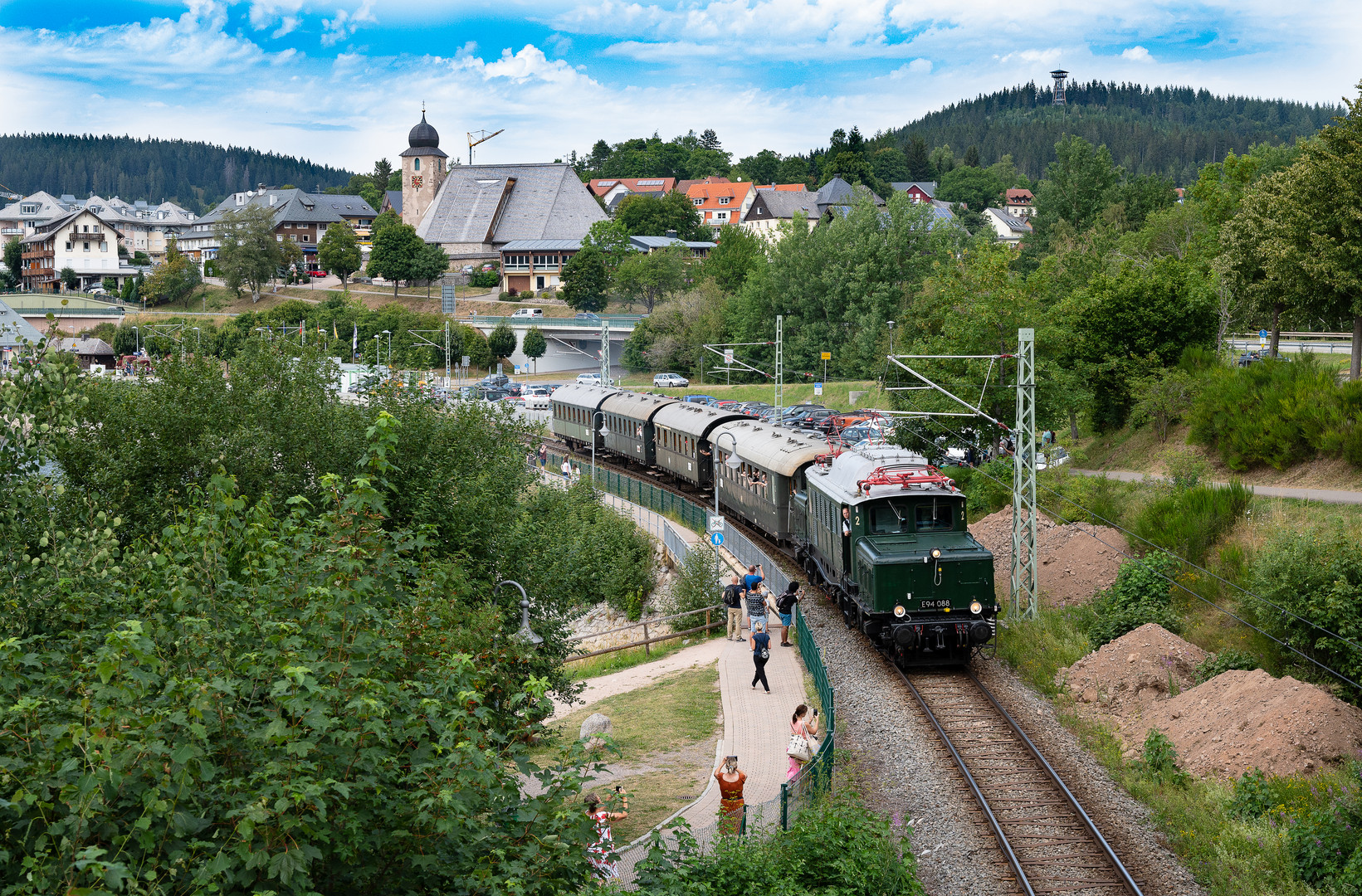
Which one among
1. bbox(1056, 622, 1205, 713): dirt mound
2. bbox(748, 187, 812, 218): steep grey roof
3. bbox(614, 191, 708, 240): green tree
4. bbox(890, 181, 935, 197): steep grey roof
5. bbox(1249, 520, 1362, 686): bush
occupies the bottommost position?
bbox(1056, 622, 1205, 713): dirt mound

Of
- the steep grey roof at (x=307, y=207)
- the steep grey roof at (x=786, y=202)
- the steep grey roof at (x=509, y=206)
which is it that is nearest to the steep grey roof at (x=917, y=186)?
the steep grey roof at (x=786, y=202)

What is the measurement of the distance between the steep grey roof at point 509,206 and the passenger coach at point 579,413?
7133cm

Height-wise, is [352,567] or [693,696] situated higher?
[352,567]

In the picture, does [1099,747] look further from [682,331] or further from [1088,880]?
[682,331]

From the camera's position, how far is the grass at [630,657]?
27812 millimetres

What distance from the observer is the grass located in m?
27.8

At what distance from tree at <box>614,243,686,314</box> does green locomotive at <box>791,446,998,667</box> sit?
81372 mm

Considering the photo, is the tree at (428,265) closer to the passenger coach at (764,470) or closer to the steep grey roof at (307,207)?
the steep grey roof at (307,207)

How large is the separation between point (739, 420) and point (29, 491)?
29754mm

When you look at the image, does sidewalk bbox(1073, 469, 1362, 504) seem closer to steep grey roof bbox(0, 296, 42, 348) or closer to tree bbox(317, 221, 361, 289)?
steep grey roof bbox(0, 296, 42, 348)

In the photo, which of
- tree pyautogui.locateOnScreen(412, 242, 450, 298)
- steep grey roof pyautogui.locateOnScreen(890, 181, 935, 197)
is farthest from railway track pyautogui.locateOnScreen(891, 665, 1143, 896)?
steep grey roof pyautogui.locateOnScreen(890, 181, 935, 197)

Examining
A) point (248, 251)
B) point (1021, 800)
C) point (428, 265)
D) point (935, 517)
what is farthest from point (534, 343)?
point (1021, 800)

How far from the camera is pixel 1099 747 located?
1855 cm

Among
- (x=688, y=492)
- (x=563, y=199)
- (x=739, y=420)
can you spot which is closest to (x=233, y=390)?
(x=739, y=420)
